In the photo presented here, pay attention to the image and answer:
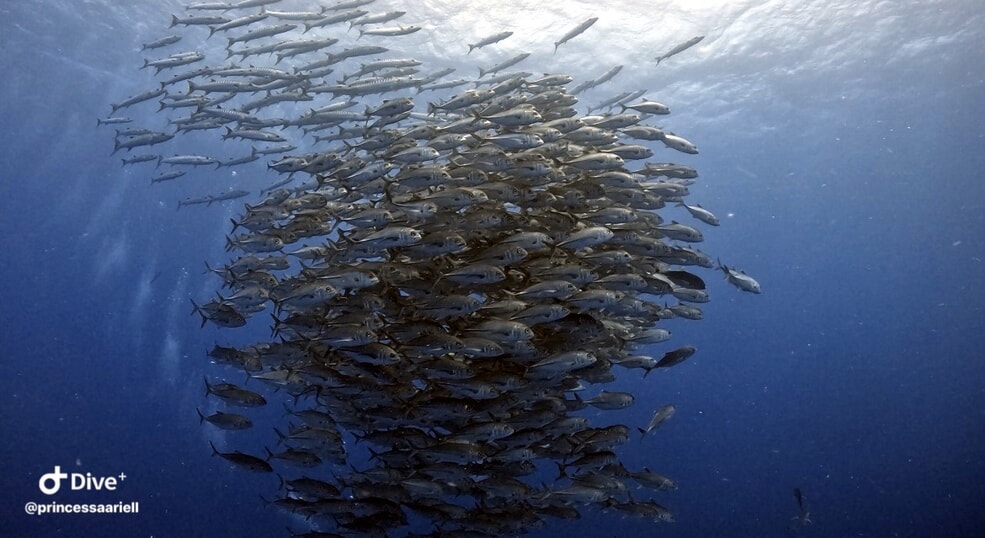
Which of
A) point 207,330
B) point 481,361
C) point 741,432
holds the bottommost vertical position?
point 741,432

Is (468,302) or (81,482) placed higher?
(468,302)

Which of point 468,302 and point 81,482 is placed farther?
point 81,482

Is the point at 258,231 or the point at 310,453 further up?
the point at 258,231

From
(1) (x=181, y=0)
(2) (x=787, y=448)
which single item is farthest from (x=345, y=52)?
(2) (x=787, y=448)

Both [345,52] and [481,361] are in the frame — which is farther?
[345,52]

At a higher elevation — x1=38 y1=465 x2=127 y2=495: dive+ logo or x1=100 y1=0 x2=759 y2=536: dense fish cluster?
x1=100 y1=0 x2=759 y2=536: dense fish cluster

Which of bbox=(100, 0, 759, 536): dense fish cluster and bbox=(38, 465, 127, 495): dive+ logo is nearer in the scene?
bbox=(100, 0, 759, 536): dense fish cluster

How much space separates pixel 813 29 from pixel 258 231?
2244 centimetres

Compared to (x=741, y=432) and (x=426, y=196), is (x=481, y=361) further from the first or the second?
(x=741, y=432)

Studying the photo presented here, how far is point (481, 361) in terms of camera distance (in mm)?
6684

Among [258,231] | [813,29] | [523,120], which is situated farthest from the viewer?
[813,29]

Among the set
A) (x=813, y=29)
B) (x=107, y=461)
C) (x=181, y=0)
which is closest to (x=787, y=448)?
(x=813, y=29)

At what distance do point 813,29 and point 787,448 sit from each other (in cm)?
2177

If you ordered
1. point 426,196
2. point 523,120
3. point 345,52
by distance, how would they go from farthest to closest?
point 345,52 < point 523,120 < point 426,196
